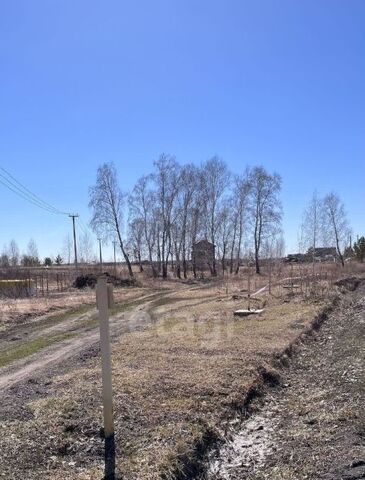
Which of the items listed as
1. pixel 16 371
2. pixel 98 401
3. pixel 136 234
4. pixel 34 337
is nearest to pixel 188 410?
pixel 98 401

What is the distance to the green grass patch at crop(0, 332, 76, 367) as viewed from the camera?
38.1 ft

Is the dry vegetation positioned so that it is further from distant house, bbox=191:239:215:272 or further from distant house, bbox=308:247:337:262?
distant house, bbox=308:247:337:262

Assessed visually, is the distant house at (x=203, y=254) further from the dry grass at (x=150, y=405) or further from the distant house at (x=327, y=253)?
the dry grass at (x=150, y=405)

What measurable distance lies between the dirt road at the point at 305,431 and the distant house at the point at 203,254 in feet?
173

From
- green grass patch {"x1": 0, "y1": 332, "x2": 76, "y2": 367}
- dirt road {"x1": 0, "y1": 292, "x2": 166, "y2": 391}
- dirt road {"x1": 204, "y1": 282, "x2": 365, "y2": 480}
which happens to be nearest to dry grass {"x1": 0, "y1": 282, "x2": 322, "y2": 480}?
dirt road {"x1": 204, "y1": 282, "x2": 365, "y2": 480}

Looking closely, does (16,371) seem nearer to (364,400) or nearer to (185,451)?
(185,451)

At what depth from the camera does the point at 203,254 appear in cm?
6425

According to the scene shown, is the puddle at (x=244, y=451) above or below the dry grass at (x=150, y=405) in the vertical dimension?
below

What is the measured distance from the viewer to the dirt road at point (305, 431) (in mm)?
5287

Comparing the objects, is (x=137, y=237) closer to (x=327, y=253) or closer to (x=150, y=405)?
(x=327, y=253)

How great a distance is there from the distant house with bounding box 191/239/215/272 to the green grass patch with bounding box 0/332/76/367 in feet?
157

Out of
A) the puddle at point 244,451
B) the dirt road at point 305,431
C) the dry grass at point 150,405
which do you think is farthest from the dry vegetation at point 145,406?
the dirt road at point 305,431

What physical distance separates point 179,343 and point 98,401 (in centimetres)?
480

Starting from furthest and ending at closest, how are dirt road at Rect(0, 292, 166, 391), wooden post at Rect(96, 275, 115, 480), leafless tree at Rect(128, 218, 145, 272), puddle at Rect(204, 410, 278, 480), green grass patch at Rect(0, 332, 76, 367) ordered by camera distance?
leafless tree at Rect(128, 218, 145, 272) → green grass patch at Rect(0, 332, 76, 367) → dirt road at Rect(0, 292, 166, 391) → puddle at Rect(204, 410, 278, 480) → wooden post at Rect(96, 275, 115, 480)
